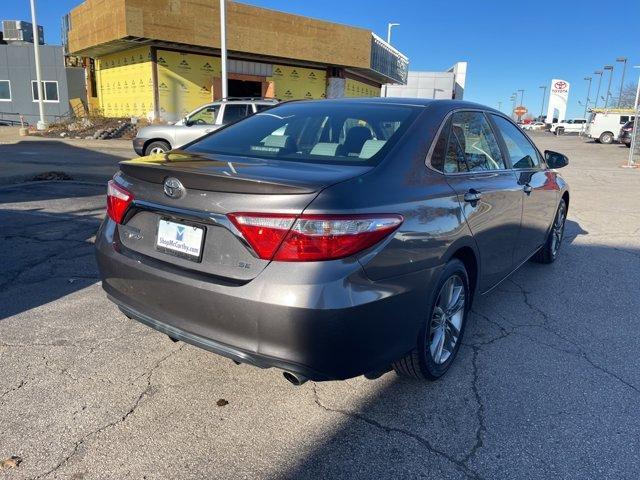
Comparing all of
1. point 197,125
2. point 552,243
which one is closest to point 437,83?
point 197,125

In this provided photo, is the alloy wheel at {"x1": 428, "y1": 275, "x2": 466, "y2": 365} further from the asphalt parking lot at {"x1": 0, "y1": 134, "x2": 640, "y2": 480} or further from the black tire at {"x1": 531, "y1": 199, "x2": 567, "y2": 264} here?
the black tire at {"x1": 531, "y1": 199, "x2": 567, "y2": 264}

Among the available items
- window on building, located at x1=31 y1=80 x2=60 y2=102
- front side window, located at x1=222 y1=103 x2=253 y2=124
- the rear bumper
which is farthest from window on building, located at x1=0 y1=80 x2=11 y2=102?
the rear bumper

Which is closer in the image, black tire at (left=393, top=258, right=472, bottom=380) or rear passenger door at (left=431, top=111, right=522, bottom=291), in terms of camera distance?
black tire at (left=393, top=258, right=472, bottom=380)

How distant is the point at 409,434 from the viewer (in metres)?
2.59

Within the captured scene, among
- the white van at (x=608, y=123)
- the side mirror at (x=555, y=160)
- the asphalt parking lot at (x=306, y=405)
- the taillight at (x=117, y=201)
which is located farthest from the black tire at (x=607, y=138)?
the taillight at (x=117, y=201)

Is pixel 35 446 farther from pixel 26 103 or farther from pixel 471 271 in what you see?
pixel 26 103

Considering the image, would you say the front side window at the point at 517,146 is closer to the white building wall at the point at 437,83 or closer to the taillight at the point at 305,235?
the taillight at the point at 305,235

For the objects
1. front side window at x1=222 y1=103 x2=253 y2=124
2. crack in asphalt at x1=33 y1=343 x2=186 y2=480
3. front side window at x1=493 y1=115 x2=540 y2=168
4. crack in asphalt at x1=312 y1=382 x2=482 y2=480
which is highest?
front side window at x1=222 y1=103 x2=253 y2=124

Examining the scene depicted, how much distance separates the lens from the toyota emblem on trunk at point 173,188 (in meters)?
2.47

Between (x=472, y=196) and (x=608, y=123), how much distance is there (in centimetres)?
4334

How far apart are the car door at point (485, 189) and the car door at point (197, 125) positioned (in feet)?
31.8

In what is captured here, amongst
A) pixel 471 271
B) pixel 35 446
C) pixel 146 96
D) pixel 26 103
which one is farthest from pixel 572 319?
pixel 26 103

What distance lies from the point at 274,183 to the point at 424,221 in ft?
2.73

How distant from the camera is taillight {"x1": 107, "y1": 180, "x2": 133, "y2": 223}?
2755 millimetres
